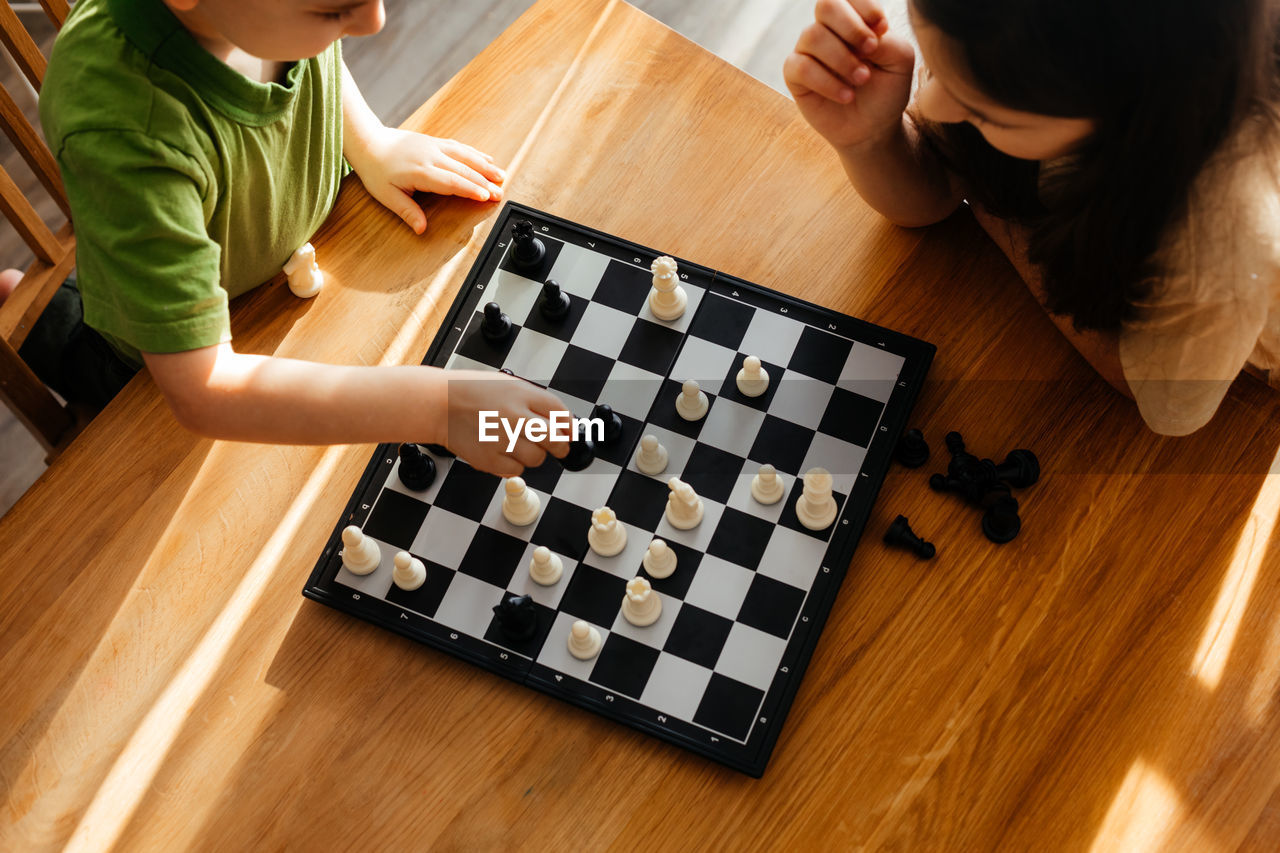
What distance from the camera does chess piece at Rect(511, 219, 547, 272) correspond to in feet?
4.69

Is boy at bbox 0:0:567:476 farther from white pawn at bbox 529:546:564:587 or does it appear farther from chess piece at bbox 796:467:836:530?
chess piece at bbox 796:467:836:530

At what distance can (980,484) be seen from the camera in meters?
1.28

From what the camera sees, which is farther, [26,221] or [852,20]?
[26,221]

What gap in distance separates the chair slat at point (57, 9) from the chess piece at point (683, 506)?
115 cm

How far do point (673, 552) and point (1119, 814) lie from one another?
584mm

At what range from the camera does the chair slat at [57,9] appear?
1.52m

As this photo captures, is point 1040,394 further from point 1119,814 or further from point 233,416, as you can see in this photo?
point 233,416

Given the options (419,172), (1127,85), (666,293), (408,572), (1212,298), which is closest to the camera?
(1127,85)

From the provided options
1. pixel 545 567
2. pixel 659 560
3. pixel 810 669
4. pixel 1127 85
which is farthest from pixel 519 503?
pixel 1127 85

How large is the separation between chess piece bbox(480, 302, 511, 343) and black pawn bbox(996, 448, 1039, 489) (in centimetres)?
67

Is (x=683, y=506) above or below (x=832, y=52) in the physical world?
below

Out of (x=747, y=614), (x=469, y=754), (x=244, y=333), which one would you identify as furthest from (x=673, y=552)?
(x=244, y=333)

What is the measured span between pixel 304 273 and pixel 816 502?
2.56 feet
